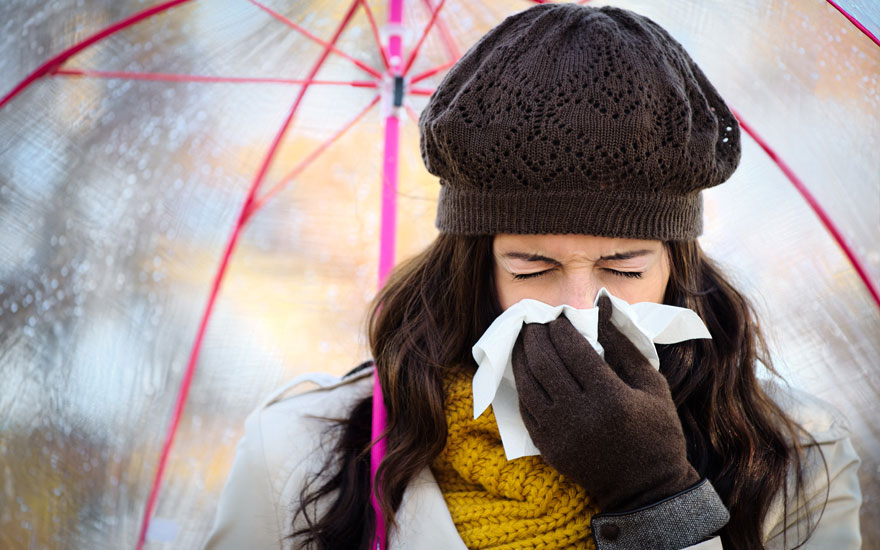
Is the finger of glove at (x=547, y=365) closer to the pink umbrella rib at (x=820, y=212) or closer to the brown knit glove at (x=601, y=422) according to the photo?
the brown knit glove at (x=601, y=422)

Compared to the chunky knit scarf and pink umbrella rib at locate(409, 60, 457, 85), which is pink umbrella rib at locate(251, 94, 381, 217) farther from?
the chunky knit scarf

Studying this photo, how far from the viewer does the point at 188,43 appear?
2266 mm

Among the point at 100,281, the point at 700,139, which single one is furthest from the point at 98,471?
the point at 700,139

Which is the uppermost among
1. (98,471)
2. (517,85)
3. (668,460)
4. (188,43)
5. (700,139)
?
(188,43)

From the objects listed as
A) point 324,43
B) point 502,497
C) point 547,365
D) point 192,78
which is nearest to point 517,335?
point 547,365

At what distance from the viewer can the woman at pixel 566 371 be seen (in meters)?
1.70

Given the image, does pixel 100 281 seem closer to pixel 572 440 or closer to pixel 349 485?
pixel 349 485

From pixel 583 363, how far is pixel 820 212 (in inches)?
39.2

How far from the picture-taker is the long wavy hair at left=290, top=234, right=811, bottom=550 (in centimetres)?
199

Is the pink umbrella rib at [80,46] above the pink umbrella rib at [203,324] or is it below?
above

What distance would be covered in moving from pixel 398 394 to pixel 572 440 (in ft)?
1.88

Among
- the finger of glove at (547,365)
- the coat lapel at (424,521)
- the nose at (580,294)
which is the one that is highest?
the nose at (580,294)

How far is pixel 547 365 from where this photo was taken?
1.72 m

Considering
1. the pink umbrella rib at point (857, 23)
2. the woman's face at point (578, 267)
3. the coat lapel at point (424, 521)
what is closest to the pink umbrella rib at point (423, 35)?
the woman's face at point (578, 267)
